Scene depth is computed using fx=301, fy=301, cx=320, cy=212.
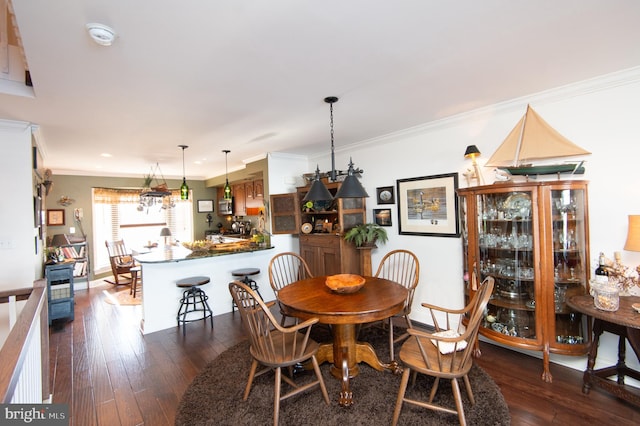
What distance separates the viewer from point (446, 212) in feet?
11.8

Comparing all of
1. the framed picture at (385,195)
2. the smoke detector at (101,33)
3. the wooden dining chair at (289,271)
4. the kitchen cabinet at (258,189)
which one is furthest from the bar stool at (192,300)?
the smoke detector at (101,33)

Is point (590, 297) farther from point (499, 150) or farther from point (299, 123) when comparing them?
point (299, 123)

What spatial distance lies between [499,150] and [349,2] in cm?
208

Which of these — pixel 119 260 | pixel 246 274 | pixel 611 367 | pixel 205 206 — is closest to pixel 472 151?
pixel 611 367

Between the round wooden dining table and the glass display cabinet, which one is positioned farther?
the glass display cabinet

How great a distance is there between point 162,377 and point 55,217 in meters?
5.37

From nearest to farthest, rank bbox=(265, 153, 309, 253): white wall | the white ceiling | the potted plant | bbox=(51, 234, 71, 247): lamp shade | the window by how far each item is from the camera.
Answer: the white ceiling
the potted plant
bbox=(265, 153, 309, 253): white wall
bbox=(51, 234, 71, 247): lamp shade
the window

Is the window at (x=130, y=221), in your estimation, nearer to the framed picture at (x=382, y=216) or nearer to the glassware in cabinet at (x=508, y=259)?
the framed picture at (x=382, y=216)

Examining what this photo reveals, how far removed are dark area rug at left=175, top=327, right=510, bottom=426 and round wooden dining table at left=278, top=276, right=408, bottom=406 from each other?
0.33 ft

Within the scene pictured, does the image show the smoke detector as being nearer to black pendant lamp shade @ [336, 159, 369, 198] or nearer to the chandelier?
black pendant lamp shade @ [336, 159, 369, 198]

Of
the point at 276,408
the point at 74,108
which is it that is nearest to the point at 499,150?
the point at 276,408

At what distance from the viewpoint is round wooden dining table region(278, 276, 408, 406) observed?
220 centimetres

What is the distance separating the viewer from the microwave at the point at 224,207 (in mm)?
7555

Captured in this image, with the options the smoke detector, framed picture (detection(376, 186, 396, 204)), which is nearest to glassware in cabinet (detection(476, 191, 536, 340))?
framed picture (detection(376, 186, 396, 204))
